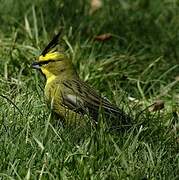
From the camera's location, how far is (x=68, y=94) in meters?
5.85

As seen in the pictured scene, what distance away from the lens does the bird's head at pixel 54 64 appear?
20.0ft

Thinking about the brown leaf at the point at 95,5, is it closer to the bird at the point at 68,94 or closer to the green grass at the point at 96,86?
the green grass at the point at 96,86

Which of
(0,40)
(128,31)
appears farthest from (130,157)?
(128,31)

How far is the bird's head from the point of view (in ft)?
20.0

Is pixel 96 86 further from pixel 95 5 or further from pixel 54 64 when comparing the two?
pixel 95 5

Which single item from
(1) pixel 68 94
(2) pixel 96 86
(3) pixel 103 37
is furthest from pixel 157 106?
(3) pixel 103 37

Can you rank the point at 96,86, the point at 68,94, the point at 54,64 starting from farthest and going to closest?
the point at 96,86
the point at 54,64
the point at 68,94

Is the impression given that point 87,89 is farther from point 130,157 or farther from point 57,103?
point 130,157

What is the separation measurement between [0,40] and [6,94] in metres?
1.32

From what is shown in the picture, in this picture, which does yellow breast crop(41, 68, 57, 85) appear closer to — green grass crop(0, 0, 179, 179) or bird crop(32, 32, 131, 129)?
bird crop(32, 32, 131, 129)

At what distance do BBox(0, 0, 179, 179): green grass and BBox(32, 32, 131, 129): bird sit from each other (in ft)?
0.40

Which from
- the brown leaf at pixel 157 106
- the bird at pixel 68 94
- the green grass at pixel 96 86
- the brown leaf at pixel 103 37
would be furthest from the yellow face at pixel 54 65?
the brown leaf at pixel 103 37

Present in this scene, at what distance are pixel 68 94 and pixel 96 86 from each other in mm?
1037

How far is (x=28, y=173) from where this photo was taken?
435cm
